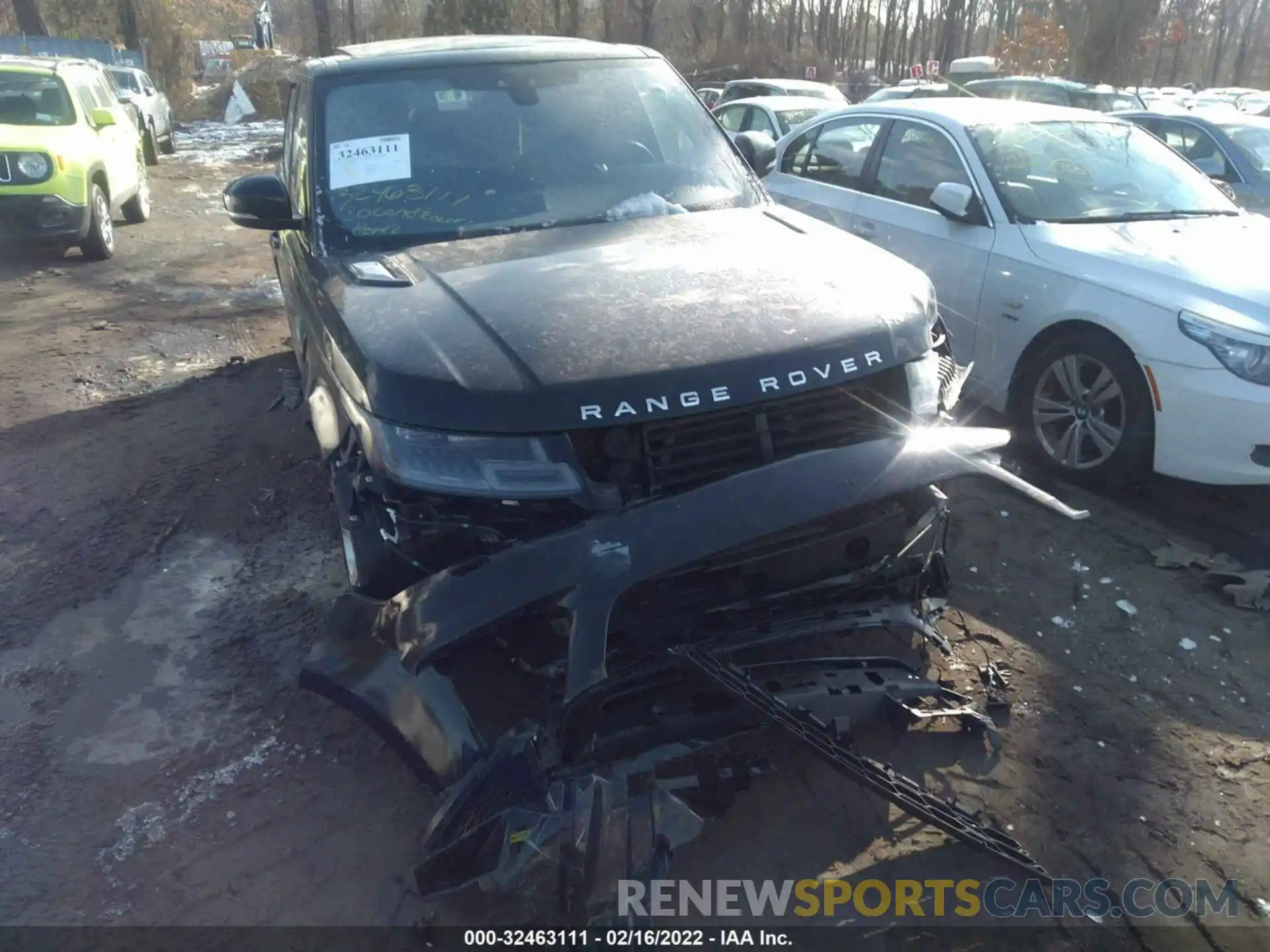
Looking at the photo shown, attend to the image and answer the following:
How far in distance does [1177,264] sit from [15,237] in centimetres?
967

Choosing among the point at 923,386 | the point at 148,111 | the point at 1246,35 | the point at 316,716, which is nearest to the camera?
the point at 923,386

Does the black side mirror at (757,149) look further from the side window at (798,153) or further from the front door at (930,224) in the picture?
the side window at (798,153)

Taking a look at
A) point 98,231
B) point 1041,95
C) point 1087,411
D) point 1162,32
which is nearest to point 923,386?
point 1087,411

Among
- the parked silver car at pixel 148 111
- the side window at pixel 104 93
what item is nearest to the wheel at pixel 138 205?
the side window at pixel 104 93

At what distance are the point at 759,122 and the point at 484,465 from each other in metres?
10.0

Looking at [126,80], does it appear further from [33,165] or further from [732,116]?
[732,116]

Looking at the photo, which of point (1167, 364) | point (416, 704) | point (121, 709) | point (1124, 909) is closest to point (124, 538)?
point (121, 709)

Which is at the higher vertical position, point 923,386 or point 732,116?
point 732,116

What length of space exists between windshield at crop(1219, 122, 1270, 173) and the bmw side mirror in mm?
4895

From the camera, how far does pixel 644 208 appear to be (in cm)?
381

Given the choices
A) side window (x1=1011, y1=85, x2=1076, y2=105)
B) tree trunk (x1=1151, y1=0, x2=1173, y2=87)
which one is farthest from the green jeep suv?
tree trunk (x1=1151, y1=0, x2=1173, y2=87)

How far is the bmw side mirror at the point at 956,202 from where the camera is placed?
5035 mm

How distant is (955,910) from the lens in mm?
2492

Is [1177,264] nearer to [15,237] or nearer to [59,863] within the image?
[59,863]
